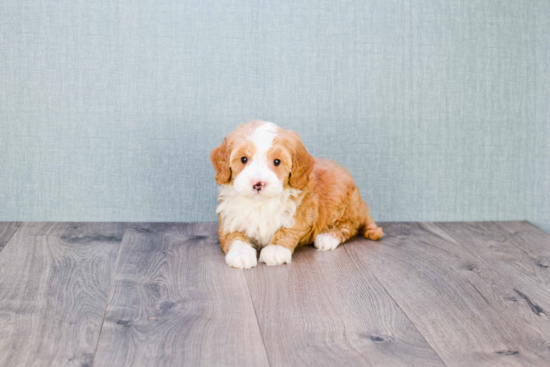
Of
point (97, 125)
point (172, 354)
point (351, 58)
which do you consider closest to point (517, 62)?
point (351, 58)

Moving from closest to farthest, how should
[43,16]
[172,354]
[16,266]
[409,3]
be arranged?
[172,354], [16,266], [43,16], [409,3]

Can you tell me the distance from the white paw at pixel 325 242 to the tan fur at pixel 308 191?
0.08 feet

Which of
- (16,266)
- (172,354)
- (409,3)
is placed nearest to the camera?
(172,354)

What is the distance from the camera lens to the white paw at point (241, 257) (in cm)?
188

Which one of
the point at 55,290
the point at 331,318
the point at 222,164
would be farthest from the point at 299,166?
the point at 55,290

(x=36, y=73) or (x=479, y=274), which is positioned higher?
(x=36, y=73)

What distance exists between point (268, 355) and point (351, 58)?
61.4 inches

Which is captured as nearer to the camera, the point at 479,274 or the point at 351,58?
the point at 479,274

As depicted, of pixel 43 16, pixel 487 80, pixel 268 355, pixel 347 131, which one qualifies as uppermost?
pixel 43 16

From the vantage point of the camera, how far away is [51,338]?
1.36m

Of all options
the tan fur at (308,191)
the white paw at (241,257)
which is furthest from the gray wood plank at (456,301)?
the white paw at (241,257)

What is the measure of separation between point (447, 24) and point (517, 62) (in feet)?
1.26

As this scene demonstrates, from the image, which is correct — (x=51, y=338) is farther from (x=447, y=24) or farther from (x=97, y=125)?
(x=447, y=24)

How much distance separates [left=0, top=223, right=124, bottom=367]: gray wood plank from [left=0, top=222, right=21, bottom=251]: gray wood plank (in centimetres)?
3
